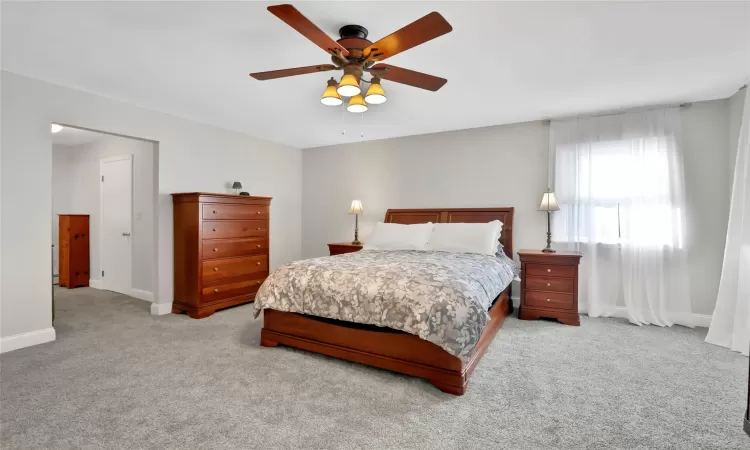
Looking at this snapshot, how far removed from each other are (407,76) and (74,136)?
5710mm

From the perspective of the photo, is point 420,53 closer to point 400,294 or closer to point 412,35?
point 412,35

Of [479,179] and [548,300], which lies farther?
[479,179]

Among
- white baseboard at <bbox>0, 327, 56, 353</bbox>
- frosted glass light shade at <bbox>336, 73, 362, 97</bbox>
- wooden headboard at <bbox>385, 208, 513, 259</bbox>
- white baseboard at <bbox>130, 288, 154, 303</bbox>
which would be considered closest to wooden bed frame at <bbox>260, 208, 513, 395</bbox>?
wooden headboard at <bbox>385, 208, 513, 259</bbox>

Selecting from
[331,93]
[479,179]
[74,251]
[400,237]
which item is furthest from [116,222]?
[479,179]

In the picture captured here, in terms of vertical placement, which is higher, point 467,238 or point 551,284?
point 467,238

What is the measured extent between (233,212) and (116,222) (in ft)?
7.52

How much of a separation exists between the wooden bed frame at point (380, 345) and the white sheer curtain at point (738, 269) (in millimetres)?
1829

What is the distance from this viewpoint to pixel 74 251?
5.41 metres

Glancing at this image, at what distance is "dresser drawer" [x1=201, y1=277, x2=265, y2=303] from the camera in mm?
3916

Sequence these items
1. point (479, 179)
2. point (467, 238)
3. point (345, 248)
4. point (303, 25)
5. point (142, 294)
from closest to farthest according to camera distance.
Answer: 1. point (303, 25)
2. point (467, 238)
3. point (479, 179)
4. point (142, 294)
5. point (345, 248)

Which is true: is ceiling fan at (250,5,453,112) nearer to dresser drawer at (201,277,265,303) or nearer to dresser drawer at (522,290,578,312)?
dresser drawer at (522,290,578,312)

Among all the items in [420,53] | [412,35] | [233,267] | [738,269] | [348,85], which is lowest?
[233,267]

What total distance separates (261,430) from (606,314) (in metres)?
3.82

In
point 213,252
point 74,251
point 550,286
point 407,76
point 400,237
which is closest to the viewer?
point 407,76
